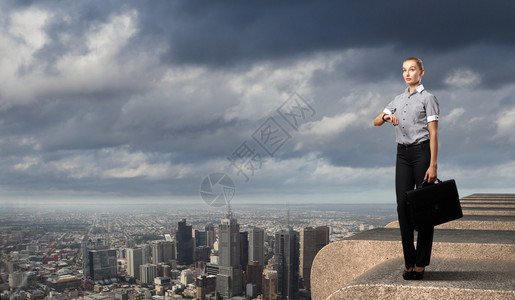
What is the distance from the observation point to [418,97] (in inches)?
122

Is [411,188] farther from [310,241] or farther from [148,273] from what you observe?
[148,273]

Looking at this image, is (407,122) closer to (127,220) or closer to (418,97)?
(418,97)

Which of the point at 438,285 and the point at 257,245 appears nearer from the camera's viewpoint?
the point at 438,285

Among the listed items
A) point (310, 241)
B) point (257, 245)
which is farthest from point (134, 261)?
point (310, 241)

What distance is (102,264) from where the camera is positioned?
38.8 ft

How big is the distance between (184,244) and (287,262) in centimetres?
412

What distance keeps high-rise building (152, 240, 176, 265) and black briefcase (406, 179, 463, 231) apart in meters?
10.7

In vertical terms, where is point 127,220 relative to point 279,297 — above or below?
above

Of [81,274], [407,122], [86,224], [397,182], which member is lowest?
[81,274]

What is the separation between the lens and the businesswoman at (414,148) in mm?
3029

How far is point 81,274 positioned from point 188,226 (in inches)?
173

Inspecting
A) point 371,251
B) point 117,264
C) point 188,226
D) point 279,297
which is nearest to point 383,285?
point 371,251

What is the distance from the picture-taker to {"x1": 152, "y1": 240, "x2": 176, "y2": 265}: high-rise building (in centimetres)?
1257

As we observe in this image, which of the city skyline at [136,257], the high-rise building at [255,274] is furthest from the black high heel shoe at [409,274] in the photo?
the high-rise building at [255,274]
